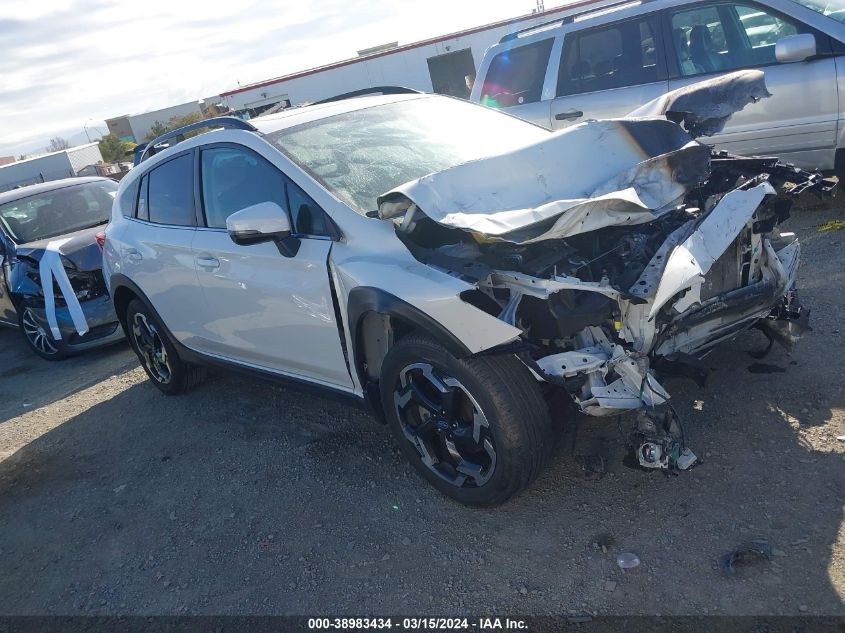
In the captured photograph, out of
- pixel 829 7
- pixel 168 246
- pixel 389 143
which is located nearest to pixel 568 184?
pixel 389 143

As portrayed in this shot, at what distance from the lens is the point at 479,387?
3.05 meters

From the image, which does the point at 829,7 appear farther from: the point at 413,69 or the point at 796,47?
the point at 413,69

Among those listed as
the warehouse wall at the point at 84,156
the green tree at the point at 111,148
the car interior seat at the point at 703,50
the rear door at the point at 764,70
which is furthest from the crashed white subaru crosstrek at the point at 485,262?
the green tree at the point at 111,148

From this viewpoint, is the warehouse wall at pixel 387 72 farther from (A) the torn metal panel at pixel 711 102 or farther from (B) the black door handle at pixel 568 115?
(A) the torn metal panel at pixel 711 102

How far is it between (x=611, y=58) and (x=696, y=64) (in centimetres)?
82

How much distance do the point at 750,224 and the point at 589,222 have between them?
35.4 inches

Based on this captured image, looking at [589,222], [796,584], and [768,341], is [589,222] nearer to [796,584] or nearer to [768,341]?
[796,584]

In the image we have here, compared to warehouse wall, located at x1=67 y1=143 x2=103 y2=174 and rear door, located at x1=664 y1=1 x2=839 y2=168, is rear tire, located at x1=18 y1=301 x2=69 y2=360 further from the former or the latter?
warehouse wall, located at x1=67 y1=143 x2=103 y2=174

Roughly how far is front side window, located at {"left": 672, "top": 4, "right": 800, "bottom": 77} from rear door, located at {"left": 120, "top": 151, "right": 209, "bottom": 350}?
457cm

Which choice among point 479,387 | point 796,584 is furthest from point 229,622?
point 796,584

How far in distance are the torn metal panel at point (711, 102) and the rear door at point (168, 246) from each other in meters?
2.94

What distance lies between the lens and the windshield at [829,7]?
5.99 m

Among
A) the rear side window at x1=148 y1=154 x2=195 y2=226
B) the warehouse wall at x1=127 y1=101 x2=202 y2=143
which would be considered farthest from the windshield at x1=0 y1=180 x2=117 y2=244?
the warehouse wall at x1=127 y1=101 x2=202 y2=143

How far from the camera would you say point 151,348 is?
5766mm
